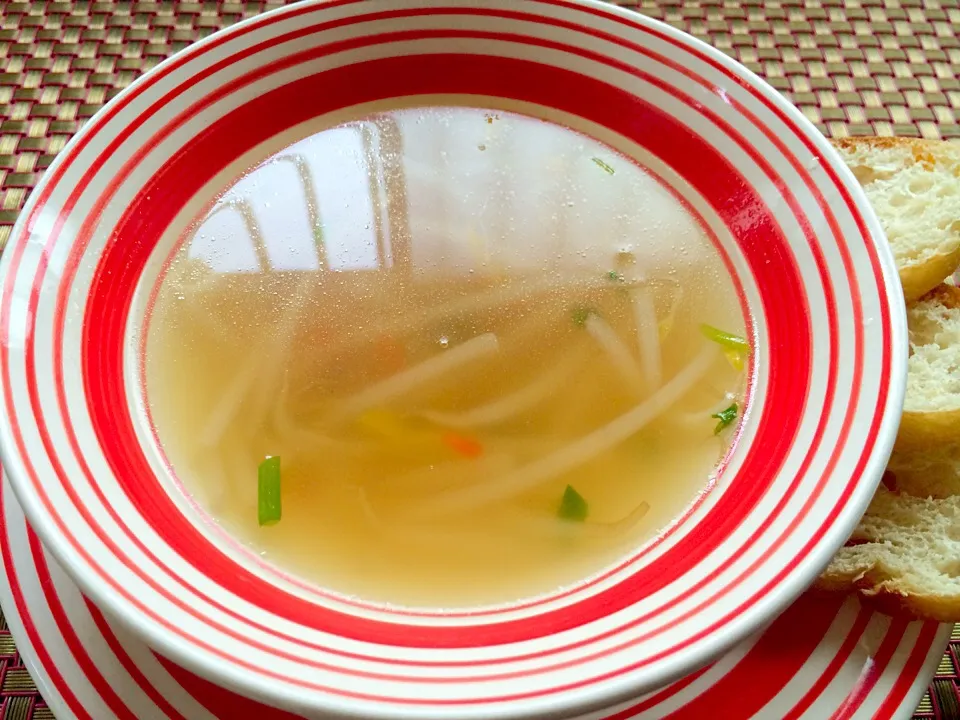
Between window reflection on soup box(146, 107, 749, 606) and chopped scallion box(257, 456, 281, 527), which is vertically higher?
window reflection on soup box(146, 107, 749, 606)

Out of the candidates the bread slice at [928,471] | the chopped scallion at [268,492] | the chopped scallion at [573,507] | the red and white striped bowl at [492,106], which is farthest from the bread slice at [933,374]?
the chopped scallion at [268,492]

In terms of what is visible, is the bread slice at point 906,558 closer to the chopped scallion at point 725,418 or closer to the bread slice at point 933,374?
the bread slice at point 933,374

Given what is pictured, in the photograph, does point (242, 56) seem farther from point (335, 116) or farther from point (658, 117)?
point (658, 117)

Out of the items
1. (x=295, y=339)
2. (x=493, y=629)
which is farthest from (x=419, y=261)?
(x=493, y=629)

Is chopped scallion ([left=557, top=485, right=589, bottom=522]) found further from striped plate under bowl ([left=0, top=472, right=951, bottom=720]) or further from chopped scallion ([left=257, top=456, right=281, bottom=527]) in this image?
chopped scallion ([left=257, top=456, right=281, bottom=527])

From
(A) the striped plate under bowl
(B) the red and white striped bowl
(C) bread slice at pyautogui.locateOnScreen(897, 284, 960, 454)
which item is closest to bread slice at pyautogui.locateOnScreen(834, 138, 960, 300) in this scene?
(C) bread slice at pyautogui.locateOnScreen(897, 284, 960, 454)

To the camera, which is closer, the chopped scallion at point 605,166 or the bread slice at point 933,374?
the bread slice at point 933,374

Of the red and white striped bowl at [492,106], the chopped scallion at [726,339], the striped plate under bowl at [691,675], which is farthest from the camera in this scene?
the chopped scallion at [726,339]
